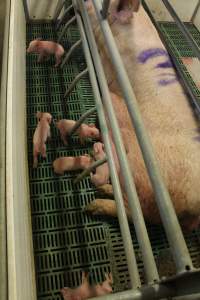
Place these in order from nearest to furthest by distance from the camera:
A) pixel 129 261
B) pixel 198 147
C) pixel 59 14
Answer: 1. pixel 129 261
2. pixel 198 147
3. pixel 59 14

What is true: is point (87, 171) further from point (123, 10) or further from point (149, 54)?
point (123, 10)

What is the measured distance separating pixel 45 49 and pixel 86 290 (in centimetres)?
178

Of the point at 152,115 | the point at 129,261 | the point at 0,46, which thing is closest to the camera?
the point at 129,261

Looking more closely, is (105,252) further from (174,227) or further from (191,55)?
(191,55)

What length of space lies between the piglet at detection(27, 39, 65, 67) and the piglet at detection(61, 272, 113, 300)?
1.65 metres

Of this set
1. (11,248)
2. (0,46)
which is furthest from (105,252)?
(0,46)

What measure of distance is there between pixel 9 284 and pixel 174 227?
0.47 m

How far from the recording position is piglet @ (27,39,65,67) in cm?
259

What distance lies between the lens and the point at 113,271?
1764 mm

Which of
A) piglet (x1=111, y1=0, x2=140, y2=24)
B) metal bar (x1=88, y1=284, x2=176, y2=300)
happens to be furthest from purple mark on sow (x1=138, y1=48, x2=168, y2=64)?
metal bar (x1=88, y1=284, x2=176, y2=300)

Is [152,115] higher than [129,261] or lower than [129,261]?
higher

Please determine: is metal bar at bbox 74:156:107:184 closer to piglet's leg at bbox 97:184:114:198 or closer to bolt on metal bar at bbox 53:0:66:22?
piglet's leg at bbox 97:184:114:198

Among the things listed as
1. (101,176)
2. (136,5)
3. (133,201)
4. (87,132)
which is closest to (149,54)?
(136,5)

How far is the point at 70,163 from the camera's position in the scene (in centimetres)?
204
